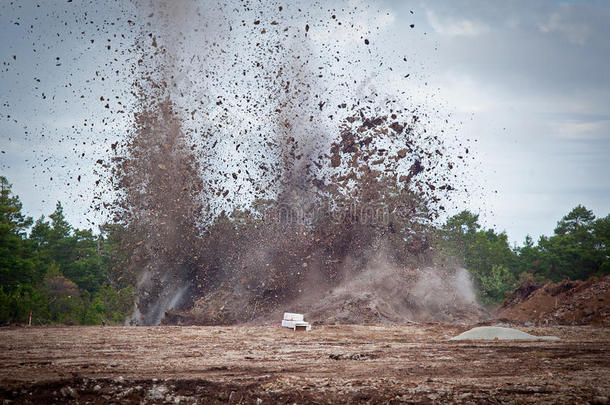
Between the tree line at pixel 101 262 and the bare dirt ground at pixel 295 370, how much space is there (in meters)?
23.5

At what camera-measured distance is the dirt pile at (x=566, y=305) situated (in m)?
22.7

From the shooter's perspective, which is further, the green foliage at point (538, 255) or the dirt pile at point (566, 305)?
the green foliage at point (538, 255)

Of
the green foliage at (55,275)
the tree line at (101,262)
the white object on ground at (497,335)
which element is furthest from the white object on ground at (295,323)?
the tree line at (101,262)

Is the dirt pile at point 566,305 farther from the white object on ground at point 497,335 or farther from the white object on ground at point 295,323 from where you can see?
the white object on ground at point 295,323

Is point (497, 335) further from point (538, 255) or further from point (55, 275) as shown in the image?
point (538, 255)

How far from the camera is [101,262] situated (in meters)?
56.1

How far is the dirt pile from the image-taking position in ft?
74.4

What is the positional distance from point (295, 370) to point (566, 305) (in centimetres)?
2134

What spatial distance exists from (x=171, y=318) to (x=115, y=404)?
18.1m

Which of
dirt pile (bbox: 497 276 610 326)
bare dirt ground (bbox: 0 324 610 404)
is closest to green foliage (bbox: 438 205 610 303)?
dirt pile (bbox: 497 276 610 326)

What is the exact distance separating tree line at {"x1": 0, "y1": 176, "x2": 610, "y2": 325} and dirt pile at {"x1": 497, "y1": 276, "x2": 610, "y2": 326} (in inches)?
319

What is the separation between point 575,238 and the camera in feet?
181

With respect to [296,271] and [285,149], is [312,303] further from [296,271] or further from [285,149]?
[285,149]

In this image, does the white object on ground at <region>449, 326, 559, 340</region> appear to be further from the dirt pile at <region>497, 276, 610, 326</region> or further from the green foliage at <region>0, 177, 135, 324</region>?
the green foliage at <region>0, 177, 135, 324</region>
